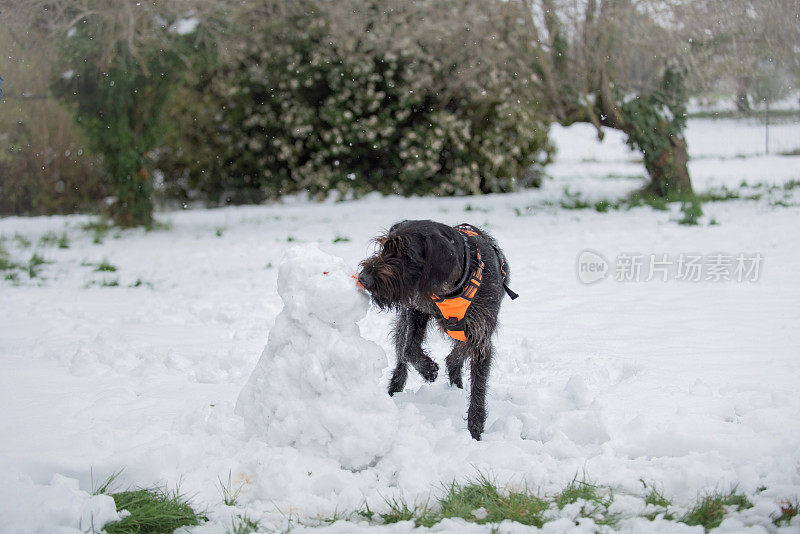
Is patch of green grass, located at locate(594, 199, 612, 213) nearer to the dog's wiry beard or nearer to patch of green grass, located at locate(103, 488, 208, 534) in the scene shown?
the dog's wiry beard

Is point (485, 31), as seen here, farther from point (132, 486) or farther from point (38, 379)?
point (132, 486)

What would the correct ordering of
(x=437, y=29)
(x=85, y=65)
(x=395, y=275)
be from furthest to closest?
(x=437, y=29)
(x=85, y=65)
(x=395, y=275)

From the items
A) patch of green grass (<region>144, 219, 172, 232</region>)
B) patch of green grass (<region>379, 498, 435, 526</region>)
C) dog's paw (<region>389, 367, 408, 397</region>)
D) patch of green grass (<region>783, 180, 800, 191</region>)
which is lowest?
patch of green grass (<region>379, 498, 435, 526</region>)

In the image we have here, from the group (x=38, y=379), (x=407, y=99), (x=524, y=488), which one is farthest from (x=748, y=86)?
(x=38, y=379)

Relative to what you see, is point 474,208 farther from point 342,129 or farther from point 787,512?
point 787,512

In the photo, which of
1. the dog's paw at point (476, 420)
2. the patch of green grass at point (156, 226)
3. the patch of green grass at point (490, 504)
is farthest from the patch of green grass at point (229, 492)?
the patch of green grass at point (156, 226)

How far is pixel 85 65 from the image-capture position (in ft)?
29.2

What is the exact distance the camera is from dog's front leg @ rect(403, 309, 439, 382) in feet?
11.5

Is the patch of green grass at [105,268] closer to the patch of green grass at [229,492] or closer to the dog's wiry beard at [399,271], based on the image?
the dog's wiry beard at [399,271]

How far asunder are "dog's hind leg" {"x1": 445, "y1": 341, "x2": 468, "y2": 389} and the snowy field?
13 cm

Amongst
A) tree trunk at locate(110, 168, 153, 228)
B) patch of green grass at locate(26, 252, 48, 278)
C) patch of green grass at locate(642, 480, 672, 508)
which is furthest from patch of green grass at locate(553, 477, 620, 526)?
tree trunk at locate(110, 168, 153, 228)

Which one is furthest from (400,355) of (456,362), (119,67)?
(119,67)

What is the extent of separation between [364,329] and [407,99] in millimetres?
7877

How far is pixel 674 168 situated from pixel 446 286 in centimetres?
877
